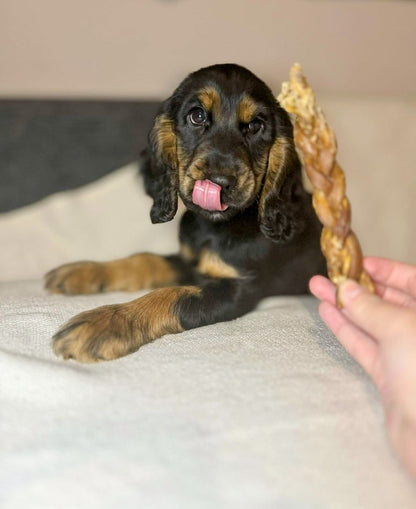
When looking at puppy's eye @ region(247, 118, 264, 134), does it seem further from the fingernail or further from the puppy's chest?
the fingernail

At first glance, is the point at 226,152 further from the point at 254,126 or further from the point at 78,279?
the point at 78,279

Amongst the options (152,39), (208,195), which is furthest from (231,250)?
(152,39)

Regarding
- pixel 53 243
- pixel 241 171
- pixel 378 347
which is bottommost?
pixel 53 243

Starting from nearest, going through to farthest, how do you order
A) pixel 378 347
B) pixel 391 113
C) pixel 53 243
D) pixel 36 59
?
pixel 378 347 → pixel 53 243 → pixel 36 59 → pixel 391 113

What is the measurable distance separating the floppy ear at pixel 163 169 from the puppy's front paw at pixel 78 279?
372mm

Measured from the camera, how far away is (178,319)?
5.83ft

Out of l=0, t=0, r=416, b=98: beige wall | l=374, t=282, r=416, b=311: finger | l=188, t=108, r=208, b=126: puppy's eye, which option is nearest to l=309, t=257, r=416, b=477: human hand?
l=374, t=282, r=416, b=311: finger

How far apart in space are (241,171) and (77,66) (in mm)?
1595

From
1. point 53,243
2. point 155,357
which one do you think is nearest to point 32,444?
point 155,357

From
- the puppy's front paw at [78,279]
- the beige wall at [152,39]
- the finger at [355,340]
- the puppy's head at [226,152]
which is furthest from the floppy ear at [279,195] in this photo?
the beige wall at [152,39]

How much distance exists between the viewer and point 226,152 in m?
1.77

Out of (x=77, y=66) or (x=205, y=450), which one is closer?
(x=205, y=450)

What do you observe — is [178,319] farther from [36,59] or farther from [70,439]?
[36,59]

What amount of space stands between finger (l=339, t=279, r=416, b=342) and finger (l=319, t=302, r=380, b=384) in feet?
0.17
